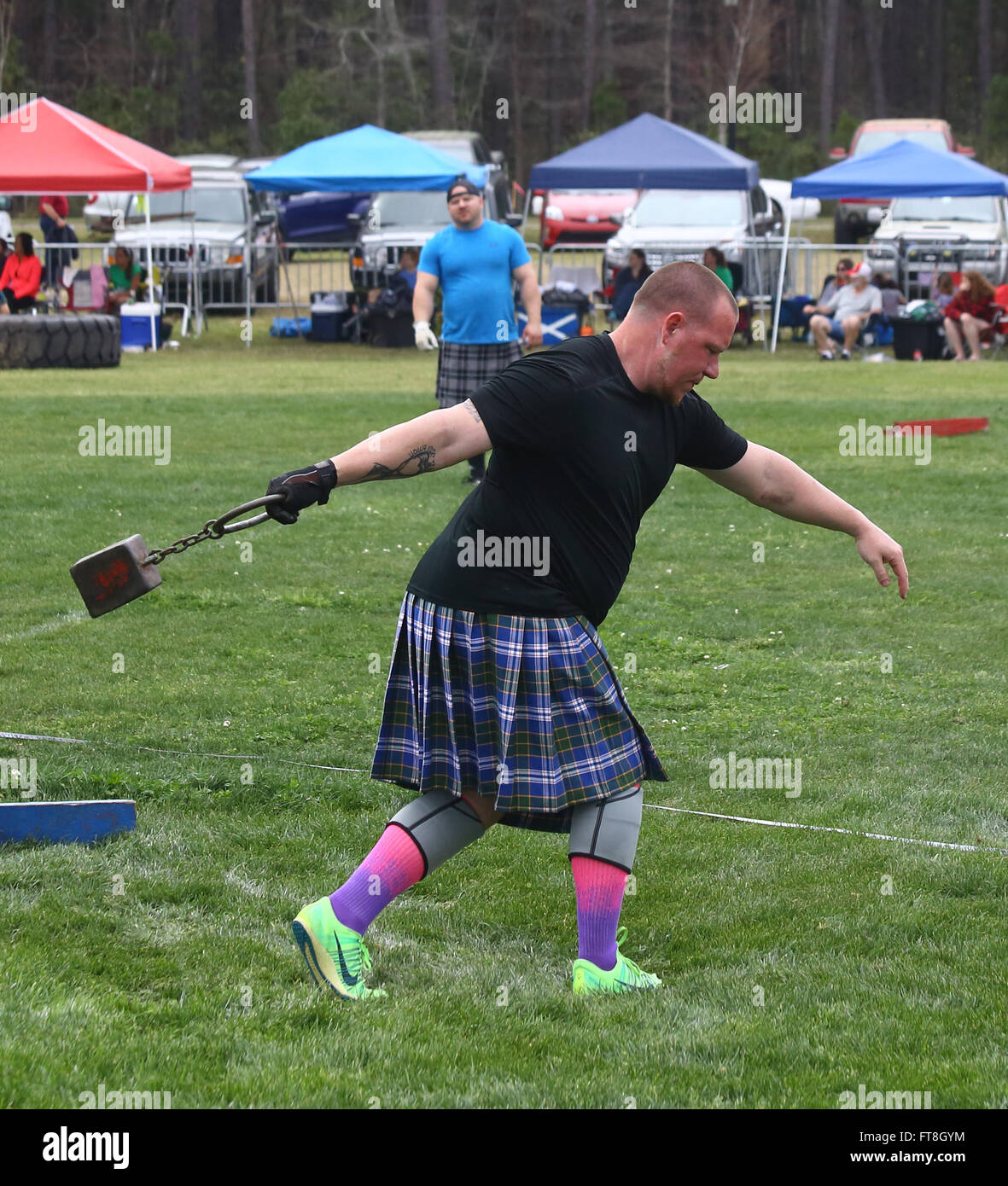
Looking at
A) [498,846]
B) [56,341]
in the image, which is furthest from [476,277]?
[56,341]

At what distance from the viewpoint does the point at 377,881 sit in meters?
3.62

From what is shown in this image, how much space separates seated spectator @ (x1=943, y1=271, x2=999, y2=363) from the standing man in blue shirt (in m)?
10.7

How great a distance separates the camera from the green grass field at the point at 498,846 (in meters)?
3.21

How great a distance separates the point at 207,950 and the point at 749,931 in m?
1.37

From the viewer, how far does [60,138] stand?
19.5 meters

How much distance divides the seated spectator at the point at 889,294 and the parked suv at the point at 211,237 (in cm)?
834

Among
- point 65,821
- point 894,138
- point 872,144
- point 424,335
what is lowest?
point 65,821

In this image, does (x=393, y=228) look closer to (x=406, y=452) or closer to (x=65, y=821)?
(x=65, y=821)

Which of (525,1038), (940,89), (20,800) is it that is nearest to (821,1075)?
(525,1038)

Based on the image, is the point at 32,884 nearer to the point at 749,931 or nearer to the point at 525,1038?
the point at 525,1038

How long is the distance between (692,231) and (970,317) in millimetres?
4502

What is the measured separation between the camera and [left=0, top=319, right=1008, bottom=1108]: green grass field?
3.21 meters

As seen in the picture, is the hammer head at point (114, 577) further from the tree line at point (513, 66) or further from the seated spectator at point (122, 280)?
the tree line at point (513, 66)

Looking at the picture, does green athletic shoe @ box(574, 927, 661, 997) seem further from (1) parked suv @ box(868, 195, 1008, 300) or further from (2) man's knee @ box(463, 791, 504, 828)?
(1) parked suv @ box(868, 195, 1008, 300)
